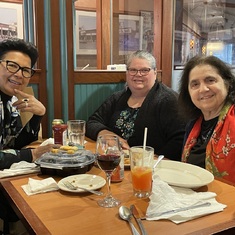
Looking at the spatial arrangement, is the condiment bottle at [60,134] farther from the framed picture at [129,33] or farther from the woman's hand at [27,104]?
the framed picture at [129,33]

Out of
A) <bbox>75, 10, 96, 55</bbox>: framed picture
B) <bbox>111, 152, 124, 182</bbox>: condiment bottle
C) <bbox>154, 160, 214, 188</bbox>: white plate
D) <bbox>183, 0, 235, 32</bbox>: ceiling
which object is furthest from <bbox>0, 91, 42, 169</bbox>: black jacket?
<bbox>183, 0, 235, 32</bbox>: ceiling

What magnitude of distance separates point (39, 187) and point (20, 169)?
0.84 ft

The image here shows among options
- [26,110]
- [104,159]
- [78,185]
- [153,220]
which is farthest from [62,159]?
[26,110]

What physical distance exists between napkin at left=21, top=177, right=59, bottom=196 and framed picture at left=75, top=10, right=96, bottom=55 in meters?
2.89

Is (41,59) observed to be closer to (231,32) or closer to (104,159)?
(104,159)

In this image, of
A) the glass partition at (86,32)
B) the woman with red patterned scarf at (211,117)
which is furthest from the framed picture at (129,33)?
the woman with red patterned scarf at (211,117)

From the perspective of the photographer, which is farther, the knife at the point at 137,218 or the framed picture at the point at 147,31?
the framed picture at the point at 147,31

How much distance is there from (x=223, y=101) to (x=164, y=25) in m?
1.41

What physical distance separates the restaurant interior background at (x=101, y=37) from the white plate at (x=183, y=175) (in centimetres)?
140

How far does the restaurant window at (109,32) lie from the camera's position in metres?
3.66

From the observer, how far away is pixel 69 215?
915mm

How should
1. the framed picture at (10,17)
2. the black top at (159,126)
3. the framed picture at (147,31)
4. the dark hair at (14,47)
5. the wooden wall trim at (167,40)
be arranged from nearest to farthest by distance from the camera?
the dark hair at (14,47)
the black top at (159,126)
the wooden wall trim at (167,40)
the framed picture at (147,31)
the framed picture at (10,17)

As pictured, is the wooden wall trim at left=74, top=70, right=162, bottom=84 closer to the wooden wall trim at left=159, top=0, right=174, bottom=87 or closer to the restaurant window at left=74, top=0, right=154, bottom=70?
the wooden wall trim at left=159, top=0, right=174, bottom=87

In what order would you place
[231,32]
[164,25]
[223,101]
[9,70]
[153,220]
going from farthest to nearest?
[231,32] < [164,25] < [9,70] < [223,101] < [153,220]
